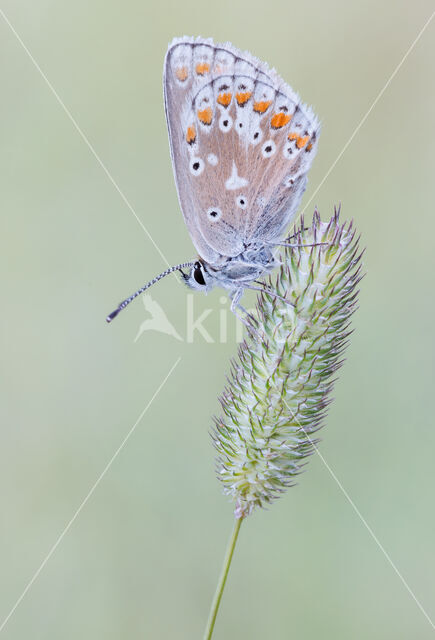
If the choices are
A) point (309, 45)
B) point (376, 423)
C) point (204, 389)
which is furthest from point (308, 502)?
point (309, 45)

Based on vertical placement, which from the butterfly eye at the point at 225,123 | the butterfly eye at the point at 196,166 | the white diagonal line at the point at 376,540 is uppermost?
the butterfly eye at the point at 225,123

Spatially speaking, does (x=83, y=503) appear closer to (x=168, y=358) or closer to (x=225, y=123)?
(x=168, y=358)

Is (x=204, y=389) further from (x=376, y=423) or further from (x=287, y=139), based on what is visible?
(x=287, y=139)

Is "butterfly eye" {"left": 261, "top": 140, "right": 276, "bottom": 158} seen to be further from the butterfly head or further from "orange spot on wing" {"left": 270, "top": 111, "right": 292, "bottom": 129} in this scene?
the butterfly head

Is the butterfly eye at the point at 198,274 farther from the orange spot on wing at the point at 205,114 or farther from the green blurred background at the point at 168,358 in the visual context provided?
the green blurred background at the point at 168,358

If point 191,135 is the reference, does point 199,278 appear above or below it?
below

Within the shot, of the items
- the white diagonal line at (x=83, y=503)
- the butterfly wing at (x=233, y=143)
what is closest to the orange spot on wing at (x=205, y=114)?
the butterfly wing at (x=233, y=143)

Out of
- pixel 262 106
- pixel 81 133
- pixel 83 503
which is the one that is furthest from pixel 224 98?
pixel 83 503
